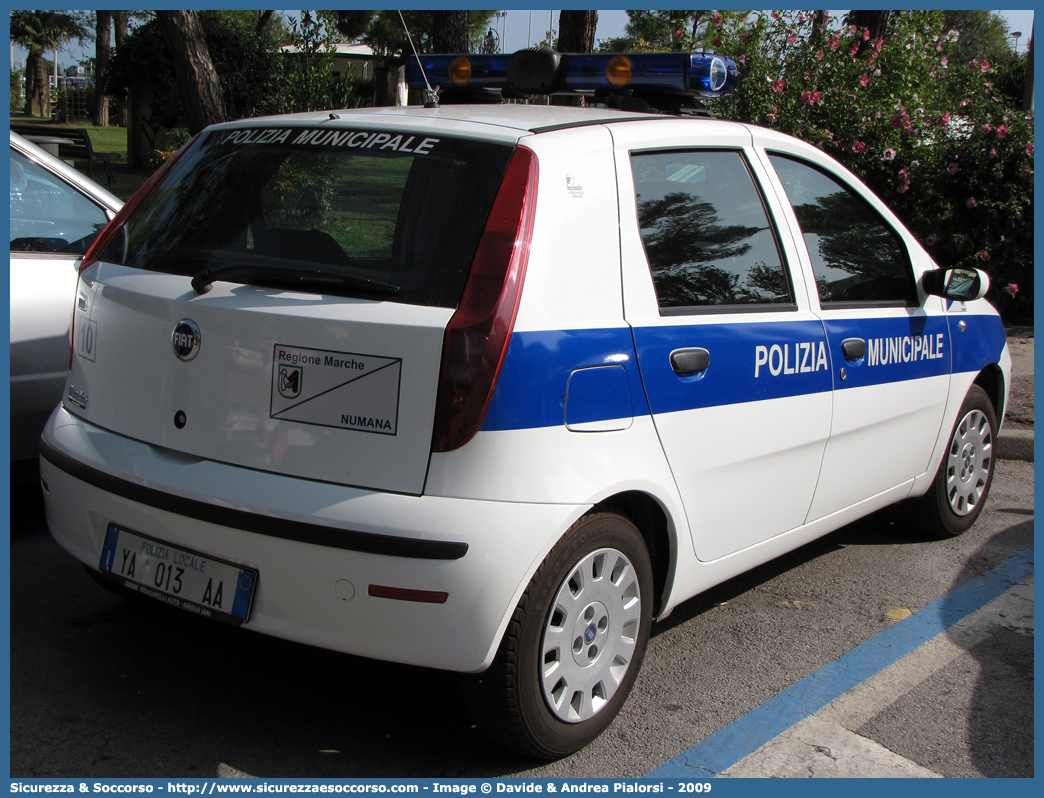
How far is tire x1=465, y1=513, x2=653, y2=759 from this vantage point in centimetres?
250

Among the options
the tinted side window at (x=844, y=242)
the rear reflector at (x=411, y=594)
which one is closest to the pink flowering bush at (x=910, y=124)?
the tinted side window at (x=844, y=242)

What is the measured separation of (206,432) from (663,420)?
48.5 inches

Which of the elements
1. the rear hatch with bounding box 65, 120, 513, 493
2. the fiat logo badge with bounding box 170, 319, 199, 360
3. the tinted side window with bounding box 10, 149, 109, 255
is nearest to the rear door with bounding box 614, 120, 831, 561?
the rear hatch with bounding box 65, 120, 513, 493

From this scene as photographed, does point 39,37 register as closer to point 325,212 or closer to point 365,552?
point 325,212

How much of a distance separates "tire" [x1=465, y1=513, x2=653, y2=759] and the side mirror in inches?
80.3

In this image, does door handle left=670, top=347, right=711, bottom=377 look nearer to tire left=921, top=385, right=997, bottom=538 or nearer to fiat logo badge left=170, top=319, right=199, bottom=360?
fiat logo badge left=170, top=319, right=199, bottom=360

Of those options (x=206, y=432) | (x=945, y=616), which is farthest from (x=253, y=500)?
(x=945, y=616)

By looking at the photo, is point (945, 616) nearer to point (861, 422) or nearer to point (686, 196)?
point (861, 422)

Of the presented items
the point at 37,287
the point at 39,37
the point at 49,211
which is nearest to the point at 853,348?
the point at 37,287

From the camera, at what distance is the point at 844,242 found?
3.83 m

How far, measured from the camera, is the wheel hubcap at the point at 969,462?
178 inches

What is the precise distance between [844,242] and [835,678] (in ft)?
5.38

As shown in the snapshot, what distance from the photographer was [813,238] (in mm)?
3635

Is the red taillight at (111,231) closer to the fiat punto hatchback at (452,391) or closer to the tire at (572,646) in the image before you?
the fiat punto hatchback at (452,391)
